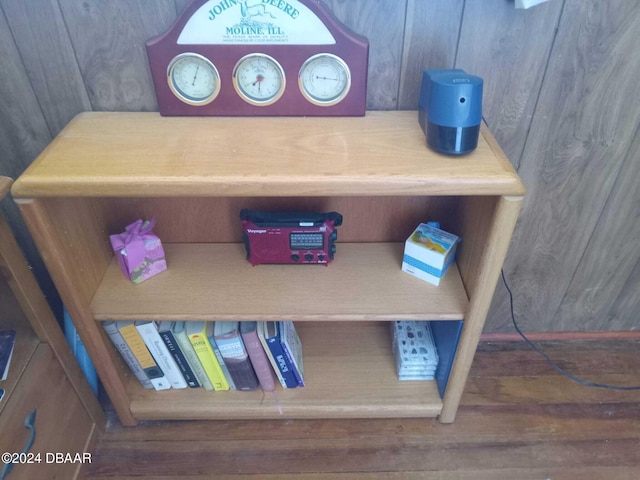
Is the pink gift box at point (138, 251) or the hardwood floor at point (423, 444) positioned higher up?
the pink gift box at point (138, 251)

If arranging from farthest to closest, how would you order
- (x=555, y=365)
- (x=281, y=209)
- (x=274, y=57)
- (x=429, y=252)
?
(x=555, y=365) → (x=281, y=209) → (x=429, y=252) → (x=274, y=57)

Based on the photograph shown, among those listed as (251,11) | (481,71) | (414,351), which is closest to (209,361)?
(414,351)

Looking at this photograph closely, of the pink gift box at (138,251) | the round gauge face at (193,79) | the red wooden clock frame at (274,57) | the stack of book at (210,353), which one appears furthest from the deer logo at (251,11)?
the stack of book at (210,353)

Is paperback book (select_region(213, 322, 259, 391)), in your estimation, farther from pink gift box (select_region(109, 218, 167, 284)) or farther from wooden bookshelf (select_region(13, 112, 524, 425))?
pink gift box (select_region(109, 218, 167, 284))

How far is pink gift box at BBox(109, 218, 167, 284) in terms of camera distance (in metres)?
1.05

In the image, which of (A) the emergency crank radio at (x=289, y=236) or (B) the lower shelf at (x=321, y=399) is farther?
(B) the lower shelf at (x=321, y=399)

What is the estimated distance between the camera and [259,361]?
1195 millimetres

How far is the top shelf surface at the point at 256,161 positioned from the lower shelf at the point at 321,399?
68cm

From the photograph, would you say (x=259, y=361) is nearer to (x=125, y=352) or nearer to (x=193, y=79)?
(x=125, y=352)

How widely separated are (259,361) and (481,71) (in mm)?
836

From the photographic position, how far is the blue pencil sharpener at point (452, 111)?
78 centimetres

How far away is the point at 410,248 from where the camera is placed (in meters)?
1.07

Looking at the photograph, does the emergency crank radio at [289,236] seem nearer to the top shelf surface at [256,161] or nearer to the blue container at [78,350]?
the top shelf surface at [256,161]

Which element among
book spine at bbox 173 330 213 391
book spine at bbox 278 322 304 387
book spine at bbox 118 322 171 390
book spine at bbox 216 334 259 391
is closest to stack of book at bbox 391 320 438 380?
book spine at bbox 278 322 304 387
